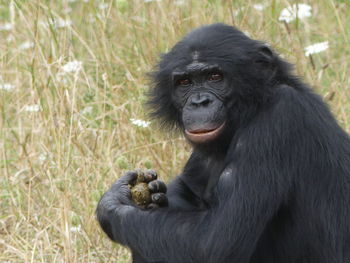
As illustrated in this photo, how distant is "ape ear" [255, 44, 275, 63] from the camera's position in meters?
5.60

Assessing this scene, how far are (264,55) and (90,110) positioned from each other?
2312 mm

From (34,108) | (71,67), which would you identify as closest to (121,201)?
(34,108)

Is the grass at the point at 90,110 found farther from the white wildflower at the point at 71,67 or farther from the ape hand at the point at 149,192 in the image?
the ape hand at the point at 149,192

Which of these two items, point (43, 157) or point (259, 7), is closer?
point (43, 157)

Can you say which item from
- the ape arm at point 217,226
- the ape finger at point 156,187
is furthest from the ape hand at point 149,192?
the ape arm at point 217,226

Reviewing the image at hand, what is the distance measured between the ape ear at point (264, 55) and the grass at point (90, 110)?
0.95 m

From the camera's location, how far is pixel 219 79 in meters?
5.52

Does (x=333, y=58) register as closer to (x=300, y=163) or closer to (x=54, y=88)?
(x=54, y=88)

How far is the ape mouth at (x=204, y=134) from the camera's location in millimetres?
5324

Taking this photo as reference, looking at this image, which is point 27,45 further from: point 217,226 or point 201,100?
point 217,226

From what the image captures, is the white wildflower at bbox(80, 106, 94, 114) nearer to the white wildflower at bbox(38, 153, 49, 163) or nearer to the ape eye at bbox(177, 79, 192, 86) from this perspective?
the white wildflower at bbox(38, 153, 49, 163)

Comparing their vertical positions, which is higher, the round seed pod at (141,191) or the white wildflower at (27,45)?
the white wildflower at (27,45)

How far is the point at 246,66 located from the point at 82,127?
202 cm

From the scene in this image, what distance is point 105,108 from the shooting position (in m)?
7.60
